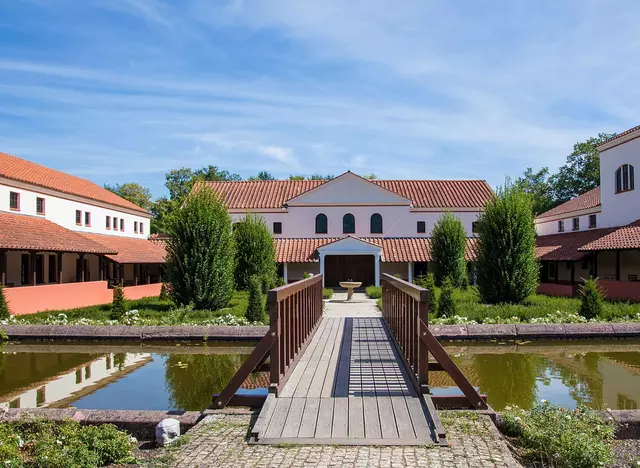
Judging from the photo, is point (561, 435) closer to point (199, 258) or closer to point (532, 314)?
point (532, 314)

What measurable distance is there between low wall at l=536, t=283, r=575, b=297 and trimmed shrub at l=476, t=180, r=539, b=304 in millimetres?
7195

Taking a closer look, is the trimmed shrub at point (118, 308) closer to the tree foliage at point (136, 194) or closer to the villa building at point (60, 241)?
the villa building at point (60, 241)

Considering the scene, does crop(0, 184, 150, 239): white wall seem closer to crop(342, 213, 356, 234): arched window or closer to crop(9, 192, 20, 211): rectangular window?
crop(9, 192, 20, 211): rectangular window

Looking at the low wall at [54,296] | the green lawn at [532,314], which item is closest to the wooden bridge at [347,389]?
the green lawn at [532,314]

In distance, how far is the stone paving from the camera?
5082 millimetres

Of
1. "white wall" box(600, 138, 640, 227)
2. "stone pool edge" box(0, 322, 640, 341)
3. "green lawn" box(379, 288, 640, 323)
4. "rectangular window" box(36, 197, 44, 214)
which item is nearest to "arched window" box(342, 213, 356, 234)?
"white wall" box(600, 138, 640, 227)

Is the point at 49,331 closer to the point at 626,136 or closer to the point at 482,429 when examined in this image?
the point at 482,429

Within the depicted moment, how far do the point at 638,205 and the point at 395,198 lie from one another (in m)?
15.1

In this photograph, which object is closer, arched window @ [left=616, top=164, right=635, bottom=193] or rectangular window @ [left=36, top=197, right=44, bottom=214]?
arched window @ [left=616, top=164, right=635, bottom=193]

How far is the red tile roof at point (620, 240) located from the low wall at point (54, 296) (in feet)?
75.8

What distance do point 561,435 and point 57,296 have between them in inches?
878

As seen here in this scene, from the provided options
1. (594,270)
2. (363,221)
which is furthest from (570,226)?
(363,221)

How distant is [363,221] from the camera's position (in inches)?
1519

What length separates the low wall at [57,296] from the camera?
20984mm
